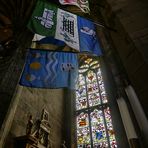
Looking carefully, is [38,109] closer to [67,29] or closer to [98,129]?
[98,129]

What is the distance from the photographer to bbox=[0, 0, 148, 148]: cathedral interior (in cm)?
210

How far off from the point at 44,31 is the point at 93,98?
4.93m

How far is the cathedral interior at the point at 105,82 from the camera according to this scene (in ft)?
6.89

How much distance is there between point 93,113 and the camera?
751 centimetres

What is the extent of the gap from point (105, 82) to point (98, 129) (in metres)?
1.77

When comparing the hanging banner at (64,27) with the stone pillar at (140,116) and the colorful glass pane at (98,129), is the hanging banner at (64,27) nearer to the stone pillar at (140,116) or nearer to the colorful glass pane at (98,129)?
the stone pillar at (140,116)

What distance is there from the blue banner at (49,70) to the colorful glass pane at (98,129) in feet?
11.6

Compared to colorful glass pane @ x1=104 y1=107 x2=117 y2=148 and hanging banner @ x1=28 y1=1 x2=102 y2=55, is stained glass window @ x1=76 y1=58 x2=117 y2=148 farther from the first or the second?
hanging banner @ x1=28 y1=1 x2=102 y2=55

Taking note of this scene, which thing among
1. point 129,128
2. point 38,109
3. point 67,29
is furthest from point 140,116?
point 38,109

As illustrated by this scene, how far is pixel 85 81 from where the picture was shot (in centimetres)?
917

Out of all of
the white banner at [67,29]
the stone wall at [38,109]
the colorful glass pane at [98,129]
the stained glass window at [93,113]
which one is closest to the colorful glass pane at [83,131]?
the stained glass window at [93,113]

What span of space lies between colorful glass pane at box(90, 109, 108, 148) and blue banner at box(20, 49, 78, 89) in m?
3.55

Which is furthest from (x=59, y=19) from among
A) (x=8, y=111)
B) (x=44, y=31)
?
(x=8, y=111)

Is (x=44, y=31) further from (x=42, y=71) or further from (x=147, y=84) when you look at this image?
(x=147, y=84)
